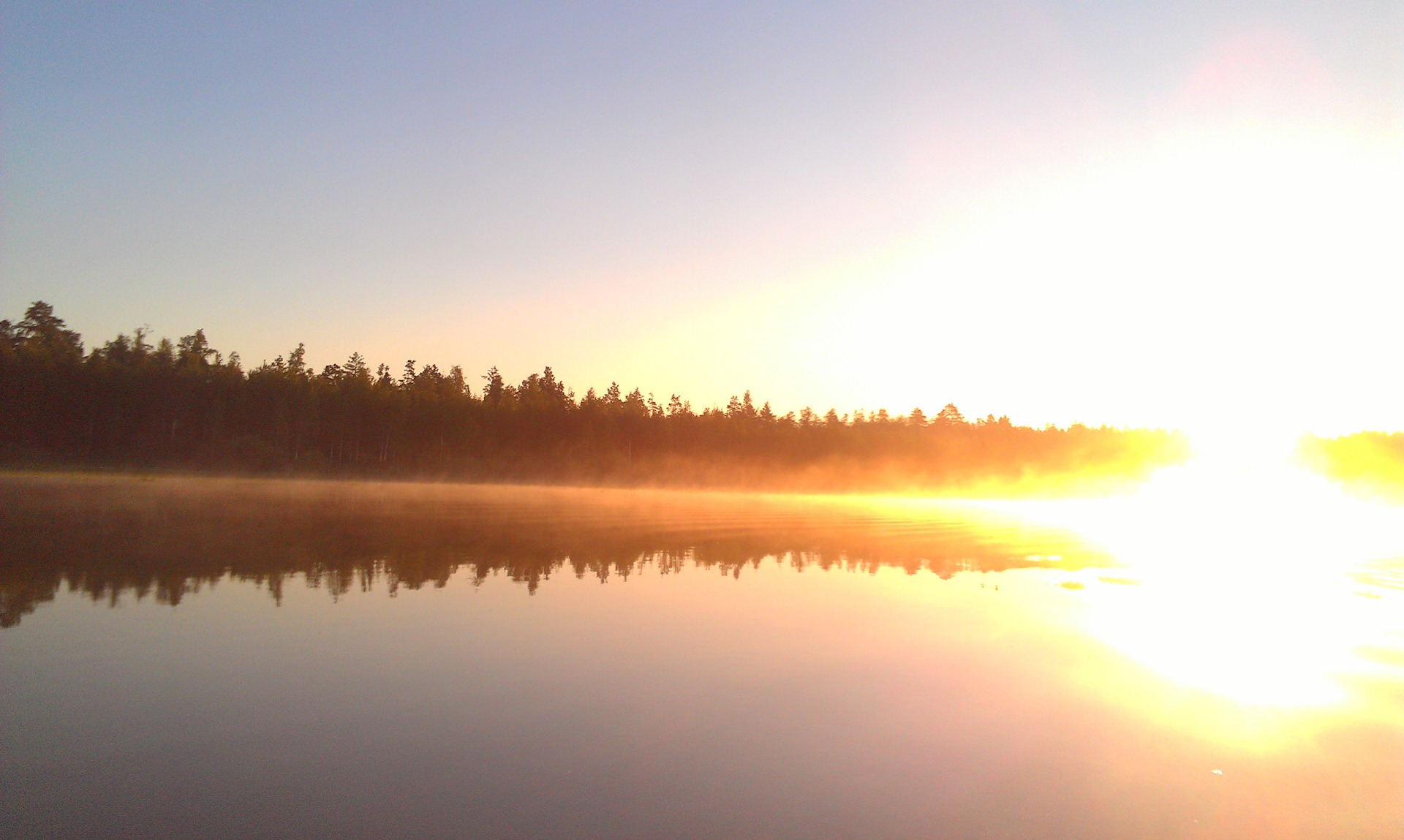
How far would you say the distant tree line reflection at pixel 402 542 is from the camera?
598 inches

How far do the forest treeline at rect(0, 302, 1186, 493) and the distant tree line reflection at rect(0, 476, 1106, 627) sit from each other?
3422 cm

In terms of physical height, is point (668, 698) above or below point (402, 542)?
below

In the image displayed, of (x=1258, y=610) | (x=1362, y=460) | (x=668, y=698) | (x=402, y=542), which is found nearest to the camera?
(x=668, y=698)

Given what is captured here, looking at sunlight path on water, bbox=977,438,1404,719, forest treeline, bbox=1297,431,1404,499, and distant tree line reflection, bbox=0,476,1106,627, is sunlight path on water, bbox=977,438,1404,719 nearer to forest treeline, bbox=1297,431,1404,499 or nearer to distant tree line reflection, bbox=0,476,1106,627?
distant tree line reflection, bbox=0,476,1106,627

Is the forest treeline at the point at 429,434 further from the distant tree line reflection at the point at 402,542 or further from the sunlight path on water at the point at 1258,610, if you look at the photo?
the sunlight path on water at the point at 1258,610

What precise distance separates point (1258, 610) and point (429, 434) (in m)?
84.3

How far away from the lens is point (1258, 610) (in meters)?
15.5

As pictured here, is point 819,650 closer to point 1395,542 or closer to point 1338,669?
point 1338,669

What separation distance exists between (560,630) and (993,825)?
728 cm

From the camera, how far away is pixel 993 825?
598 centimetres

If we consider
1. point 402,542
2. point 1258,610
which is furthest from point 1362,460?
point 402,542

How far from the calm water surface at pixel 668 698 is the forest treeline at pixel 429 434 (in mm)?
66595

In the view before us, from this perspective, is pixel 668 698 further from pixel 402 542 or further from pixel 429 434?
pixel 429 434

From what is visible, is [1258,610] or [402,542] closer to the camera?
[1258,610]
